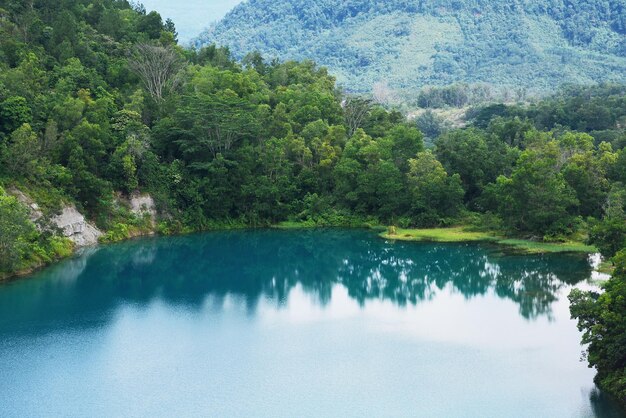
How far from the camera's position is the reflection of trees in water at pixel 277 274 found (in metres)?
36.5

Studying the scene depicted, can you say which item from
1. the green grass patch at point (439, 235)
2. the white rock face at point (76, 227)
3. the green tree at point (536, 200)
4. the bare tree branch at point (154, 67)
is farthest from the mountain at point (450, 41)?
the white rock face at point (76, 227)

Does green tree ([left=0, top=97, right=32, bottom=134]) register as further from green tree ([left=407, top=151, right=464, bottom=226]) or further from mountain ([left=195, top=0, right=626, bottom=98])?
mountain ([left=195, top=0, right=626, bottom=98])

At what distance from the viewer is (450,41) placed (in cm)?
15900

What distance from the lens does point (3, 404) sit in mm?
23875

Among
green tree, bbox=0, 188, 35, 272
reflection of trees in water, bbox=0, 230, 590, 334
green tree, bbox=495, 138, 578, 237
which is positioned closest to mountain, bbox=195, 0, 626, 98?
green tree, bbox=495, 138, 578, 237

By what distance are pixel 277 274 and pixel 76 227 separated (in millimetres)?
12059

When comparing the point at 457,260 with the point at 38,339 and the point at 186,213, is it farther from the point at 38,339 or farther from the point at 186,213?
the point at 38,339

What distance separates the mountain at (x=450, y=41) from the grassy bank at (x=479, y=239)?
299 ft

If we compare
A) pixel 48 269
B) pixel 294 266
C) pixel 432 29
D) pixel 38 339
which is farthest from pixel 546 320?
pixel 432 29

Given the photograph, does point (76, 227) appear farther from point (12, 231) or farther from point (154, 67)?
point (154, 67)

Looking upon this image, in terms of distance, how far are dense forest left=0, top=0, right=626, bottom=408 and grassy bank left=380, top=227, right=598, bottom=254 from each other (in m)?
0.94

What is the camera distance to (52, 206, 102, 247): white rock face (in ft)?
149

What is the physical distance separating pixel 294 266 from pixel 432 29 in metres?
127

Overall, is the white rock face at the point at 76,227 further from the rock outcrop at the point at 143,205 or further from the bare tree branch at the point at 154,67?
the bare tree branch at the point at 154,67
